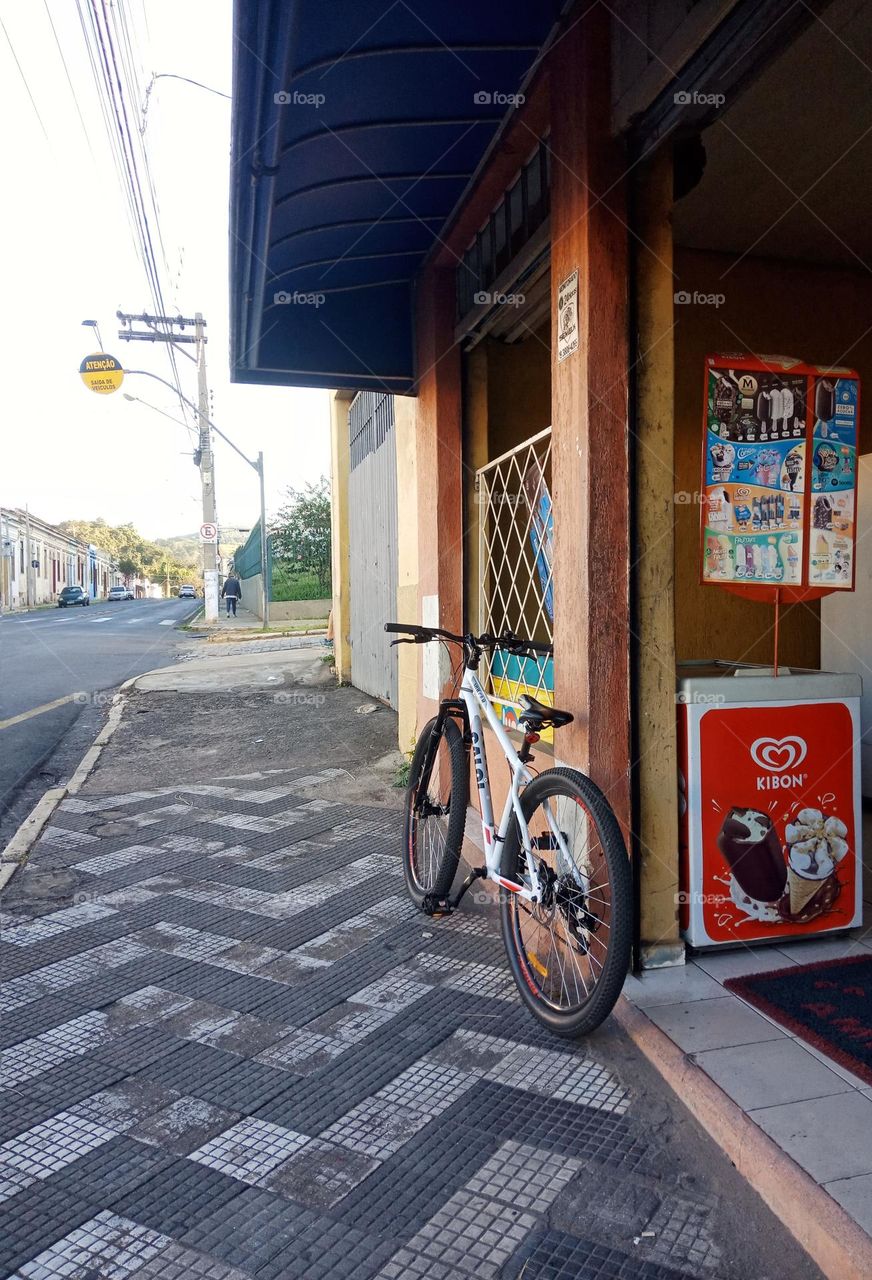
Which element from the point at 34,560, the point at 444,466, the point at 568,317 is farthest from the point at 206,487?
the point at 34,560

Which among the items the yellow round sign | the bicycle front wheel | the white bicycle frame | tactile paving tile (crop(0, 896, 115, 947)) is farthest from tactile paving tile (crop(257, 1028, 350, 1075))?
the yellow round sign

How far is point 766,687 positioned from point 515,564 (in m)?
1.84

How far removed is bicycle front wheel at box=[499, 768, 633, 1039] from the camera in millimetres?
2383

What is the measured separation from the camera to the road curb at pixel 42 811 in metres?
4.44

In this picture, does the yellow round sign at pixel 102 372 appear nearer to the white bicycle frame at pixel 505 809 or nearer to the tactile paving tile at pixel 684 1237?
the white bicycle frame at pixel 505 809

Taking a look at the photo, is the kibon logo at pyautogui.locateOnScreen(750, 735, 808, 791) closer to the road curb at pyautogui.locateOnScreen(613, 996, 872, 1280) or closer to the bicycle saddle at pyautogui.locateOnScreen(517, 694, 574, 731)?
the bicycle saddle at pyautogui.locateOnScreen(517, 694, 574, 731)

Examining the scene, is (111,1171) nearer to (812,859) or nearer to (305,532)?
(812,859)

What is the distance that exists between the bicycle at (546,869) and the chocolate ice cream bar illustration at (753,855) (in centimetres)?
60

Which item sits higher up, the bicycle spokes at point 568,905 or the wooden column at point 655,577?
the wooden column at point 655,577

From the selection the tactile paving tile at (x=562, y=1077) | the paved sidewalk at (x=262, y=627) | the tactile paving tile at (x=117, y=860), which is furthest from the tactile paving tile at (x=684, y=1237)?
the paved sidewalk at (x=262, y=627)

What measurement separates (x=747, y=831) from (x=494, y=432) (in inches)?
100

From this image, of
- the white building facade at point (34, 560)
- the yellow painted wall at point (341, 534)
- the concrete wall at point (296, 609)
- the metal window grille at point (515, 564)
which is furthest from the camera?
the white building facade at point (34, 560)

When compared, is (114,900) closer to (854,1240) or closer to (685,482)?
(854,1240)

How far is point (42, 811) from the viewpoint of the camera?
17.9 ft
